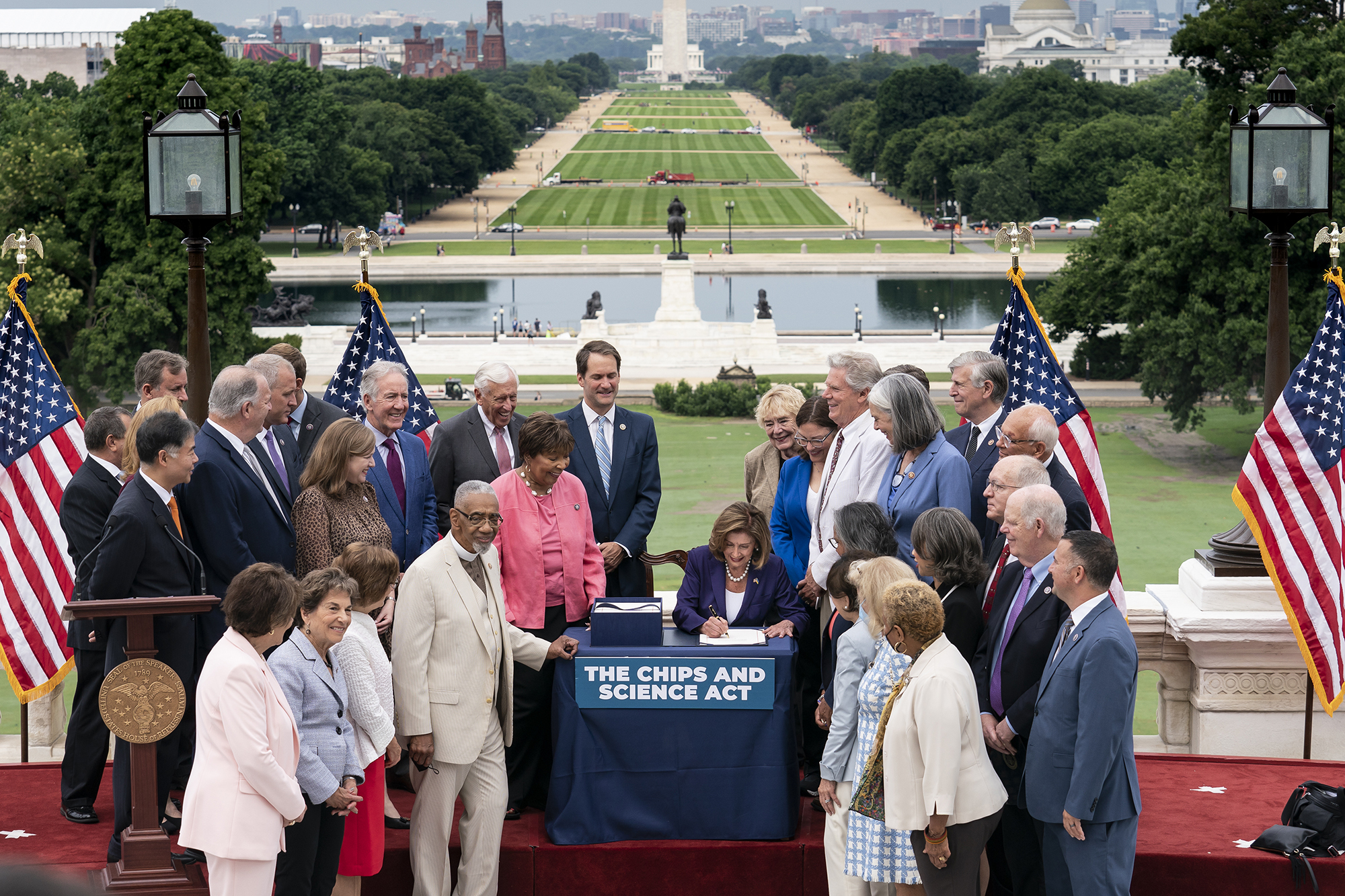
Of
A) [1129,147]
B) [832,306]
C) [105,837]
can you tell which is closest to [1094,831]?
[105,837]

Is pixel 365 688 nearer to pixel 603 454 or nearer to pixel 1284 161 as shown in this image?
pixel 603 454

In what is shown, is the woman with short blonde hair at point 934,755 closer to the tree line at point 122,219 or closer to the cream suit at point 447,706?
the cream suit at point 447,706

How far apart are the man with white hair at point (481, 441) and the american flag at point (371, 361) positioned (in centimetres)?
155

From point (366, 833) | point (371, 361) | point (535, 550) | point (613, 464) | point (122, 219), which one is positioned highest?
point (122, 219)

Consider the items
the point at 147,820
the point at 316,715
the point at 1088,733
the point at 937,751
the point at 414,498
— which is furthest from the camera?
the point at 414,498

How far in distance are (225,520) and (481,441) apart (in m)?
1.64

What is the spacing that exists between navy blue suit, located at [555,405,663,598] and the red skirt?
1.98m

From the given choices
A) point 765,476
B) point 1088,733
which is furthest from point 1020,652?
point 765,476

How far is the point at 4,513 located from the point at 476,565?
331 cm

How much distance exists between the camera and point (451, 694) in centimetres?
620

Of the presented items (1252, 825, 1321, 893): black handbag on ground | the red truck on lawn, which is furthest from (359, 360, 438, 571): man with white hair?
the red truck on lawn

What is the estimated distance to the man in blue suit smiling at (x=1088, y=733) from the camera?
553 centimetres

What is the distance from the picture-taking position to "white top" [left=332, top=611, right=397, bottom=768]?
5.81 meters

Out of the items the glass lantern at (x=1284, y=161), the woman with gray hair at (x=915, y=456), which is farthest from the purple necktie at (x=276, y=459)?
the glass lantern at (x=1284, y=161)
